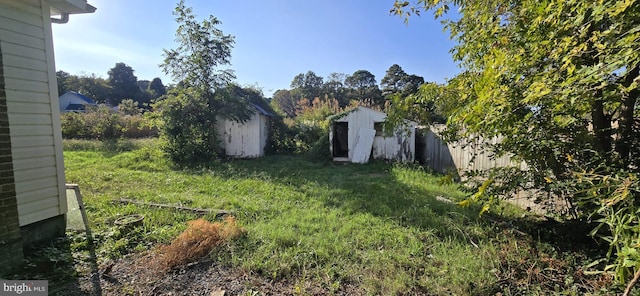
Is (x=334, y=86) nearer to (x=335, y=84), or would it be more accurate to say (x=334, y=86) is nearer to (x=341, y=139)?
(x=335, y=84)

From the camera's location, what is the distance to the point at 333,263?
2779mm

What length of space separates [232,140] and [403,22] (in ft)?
30.6

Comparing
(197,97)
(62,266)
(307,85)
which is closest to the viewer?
(62,266)

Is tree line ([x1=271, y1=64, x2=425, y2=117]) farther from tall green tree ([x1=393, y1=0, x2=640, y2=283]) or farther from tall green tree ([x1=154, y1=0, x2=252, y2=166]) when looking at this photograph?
tall green tree ([x1=393, y1=0, x2=640, y2=283])

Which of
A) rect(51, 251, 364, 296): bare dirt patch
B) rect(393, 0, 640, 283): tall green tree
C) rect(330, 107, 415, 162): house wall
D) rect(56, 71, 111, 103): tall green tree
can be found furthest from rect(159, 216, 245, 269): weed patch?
rect(56, 71, 111, 103): tall green tree

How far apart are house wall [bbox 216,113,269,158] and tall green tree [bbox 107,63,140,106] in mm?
26127

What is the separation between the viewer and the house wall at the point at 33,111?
2848mm

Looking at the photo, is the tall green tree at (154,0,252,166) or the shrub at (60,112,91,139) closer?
the tall green tree at (154,0,252,166)

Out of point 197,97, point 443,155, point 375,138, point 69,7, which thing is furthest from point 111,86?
point 443,155

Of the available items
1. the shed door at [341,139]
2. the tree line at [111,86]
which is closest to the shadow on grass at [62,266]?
the shed door at [341,139]

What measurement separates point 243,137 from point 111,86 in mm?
→ 28301

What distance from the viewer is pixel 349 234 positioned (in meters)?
3.44

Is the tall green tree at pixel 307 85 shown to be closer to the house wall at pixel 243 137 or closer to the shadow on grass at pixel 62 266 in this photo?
the house wall at pixel 243 137

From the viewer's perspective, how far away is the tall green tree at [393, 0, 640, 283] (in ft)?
4.81
